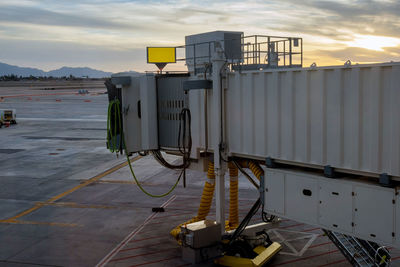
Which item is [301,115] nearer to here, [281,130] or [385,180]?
[281,130]

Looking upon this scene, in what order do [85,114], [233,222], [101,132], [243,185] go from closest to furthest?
[233,222]
[243,185]
[101,132]
[85,114]

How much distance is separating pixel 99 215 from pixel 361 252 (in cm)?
1159

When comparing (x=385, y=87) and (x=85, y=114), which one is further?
(x=85, y=114)

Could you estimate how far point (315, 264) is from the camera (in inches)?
581

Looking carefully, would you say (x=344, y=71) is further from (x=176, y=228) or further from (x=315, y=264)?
(x=176, y=228)

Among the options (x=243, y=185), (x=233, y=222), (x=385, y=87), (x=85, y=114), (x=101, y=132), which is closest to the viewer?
(x=385, y=87)

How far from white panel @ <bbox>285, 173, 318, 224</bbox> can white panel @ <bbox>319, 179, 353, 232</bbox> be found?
0.60ft

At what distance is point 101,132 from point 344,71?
4015 centimetres

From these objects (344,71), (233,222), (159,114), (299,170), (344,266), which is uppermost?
(344,71)

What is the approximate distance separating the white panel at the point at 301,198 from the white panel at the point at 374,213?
3.41ft

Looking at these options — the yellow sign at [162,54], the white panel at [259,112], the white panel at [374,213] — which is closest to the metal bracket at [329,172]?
the white panel at [374,213]

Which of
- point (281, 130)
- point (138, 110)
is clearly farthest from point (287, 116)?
point (138, 110)

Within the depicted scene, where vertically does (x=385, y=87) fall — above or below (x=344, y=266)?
above

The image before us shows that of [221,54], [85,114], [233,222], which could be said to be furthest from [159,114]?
[85,114]
